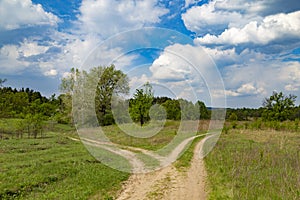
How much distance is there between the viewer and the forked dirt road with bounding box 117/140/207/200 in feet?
31.4

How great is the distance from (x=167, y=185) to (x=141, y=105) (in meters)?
25.4

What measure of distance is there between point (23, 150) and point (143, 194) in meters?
15.4

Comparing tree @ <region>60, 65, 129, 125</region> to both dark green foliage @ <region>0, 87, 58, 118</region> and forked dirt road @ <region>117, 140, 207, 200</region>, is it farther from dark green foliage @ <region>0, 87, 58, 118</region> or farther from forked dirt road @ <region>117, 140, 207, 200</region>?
forked dirt road @ <region>117, 140, 207, 200</region>

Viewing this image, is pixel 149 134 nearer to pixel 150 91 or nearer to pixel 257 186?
pixel 150 91

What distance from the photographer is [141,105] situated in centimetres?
3619

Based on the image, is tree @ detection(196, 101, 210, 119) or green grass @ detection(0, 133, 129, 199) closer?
green grass @ detection(0, 133, 129, 199)

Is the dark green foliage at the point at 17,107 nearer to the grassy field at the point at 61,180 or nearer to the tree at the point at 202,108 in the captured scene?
the tree at the point at 202,108

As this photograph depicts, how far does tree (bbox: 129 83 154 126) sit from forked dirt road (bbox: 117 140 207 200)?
21438mm

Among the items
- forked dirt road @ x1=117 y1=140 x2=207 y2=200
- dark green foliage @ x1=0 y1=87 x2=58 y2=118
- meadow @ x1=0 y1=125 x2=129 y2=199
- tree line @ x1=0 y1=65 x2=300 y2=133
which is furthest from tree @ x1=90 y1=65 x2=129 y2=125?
forked dirt road @ x1=117 y1=140 x2=207 y2=200

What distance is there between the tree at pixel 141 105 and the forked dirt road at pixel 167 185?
70.3 feet

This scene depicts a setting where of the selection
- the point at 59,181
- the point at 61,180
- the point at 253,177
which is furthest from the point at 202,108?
the point at 59,181

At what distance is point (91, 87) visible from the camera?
39781 millimetres

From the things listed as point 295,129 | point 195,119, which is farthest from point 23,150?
point 295,129

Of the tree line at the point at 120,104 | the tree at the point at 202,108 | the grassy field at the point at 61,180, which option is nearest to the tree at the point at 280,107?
the tree line at the point at 120,104
